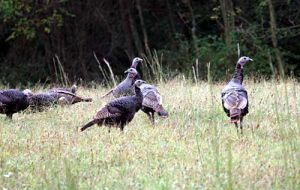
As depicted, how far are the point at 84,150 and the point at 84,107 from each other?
394 centimetres

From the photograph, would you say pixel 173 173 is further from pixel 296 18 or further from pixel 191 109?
pixel 296 18

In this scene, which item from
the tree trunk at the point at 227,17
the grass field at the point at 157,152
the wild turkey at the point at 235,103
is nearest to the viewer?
the grass field at the point at 157,152

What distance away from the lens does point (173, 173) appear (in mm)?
6676

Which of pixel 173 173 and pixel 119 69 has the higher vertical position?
pixel 119 69

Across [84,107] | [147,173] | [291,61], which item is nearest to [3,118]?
[84,107]

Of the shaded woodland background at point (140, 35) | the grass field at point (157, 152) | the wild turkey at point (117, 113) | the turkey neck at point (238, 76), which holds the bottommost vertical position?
the grass field at point (157, 152)

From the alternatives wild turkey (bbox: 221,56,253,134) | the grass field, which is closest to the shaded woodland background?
the grass field

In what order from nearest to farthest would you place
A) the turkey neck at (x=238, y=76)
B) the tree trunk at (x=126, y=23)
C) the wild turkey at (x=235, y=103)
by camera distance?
the wild turkey at (x=235, y=103)
the turkey neck at (x=238, y=76)
the tree trunk at (x=126, y=23)

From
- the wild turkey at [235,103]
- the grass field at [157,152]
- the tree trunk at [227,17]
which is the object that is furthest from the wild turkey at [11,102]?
the tree trunk at [227,17]

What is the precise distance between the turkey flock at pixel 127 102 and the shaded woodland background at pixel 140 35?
30.1 ft

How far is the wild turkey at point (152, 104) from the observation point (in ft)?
31.7

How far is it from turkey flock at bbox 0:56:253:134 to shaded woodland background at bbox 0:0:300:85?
9173mm

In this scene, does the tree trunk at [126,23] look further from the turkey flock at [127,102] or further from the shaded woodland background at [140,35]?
the turkey flock at [127,102]

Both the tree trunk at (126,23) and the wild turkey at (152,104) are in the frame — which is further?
the tree trunk at (126,23)
